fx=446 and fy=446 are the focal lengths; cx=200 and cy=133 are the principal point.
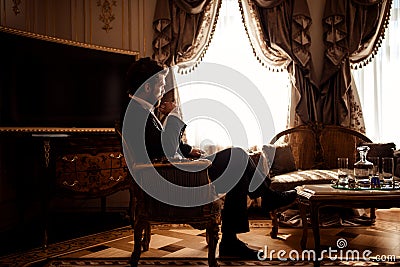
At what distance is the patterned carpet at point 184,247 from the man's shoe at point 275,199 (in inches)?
11.8

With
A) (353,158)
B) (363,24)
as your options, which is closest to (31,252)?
(353,158)

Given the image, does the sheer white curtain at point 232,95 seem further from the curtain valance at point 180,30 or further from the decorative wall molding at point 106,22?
the decorative wall molding at point 106,22

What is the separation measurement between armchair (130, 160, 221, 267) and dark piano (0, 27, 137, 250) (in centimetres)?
120

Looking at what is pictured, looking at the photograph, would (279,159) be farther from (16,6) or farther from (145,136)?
(16,6)

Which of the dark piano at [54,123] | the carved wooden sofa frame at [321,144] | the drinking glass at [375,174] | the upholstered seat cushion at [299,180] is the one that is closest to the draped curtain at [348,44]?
the carved wooden sofa frame at [321,144]

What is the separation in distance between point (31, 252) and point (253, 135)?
2626 millimetres

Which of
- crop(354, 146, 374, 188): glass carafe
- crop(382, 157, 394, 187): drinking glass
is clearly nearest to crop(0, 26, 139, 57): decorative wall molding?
crop(354, 146, 374, 188): glass carafe

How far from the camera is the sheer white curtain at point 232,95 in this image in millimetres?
4930

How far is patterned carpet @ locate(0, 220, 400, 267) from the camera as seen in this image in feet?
9.61

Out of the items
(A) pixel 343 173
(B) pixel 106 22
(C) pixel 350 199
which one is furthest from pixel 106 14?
(C) pixel 350 199

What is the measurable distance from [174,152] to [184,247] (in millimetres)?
954

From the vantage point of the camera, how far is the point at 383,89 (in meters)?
4.90

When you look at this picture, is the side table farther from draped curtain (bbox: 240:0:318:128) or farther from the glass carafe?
draped curtain (bbox: 240:0:318:128)
